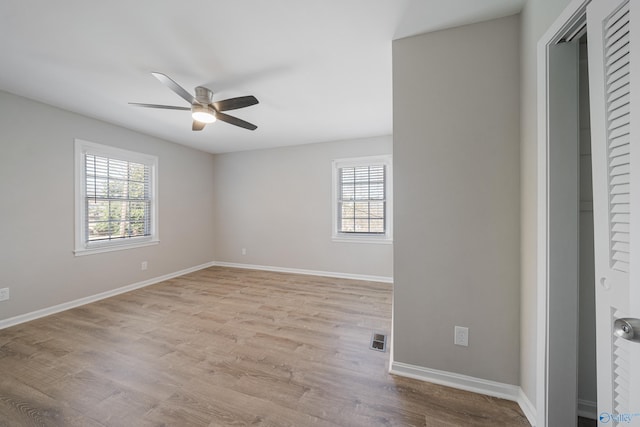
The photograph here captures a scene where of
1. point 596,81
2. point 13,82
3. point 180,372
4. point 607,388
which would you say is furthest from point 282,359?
point 13,82

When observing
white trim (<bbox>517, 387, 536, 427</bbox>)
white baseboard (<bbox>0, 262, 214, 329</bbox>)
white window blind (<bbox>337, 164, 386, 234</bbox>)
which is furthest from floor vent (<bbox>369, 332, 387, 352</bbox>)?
white baseboard (<bbox>0, 262, 214, 329</bbox>)

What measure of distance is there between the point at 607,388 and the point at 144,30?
3.11 meters

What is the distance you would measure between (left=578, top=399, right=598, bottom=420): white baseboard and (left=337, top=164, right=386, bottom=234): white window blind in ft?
9.70

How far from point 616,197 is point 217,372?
7.96 feet

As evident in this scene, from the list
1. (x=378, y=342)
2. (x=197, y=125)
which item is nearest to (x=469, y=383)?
(x=378, y=342)

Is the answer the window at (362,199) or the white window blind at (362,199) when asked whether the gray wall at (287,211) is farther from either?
the white window blind at (362,199)

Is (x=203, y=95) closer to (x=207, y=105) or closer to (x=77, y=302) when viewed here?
(x=207, y=105)

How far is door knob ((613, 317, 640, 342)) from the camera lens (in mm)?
669

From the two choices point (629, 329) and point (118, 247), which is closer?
point (629, 329)

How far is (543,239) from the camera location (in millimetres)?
1188

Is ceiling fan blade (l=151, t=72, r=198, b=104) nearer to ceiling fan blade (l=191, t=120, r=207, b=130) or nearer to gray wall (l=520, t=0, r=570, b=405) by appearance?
ceiling fan blade (l=191, t=120, r=207, b=130)

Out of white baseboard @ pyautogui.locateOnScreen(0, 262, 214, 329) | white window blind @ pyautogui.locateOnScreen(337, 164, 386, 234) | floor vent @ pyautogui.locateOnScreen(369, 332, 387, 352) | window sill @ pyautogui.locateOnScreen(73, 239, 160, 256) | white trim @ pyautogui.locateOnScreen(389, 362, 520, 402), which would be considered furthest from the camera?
white window blind @ pyautogui.locateOnScreen(337, 164, 386, 234)

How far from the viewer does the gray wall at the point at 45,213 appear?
2555 millimetres

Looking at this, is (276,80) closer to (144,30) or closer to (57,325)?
(144,30)
